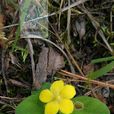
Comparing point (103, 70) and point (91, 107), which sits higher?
point (103, 70)

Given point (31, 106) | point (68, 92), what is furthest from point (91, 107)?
point (31, 106)

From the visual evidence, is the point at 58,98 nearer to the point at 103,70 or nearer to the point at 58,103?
the point at 58,103

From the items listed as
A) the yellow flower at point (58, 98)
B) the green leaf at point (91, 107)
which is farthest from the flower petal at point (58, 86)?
the green leaf at point (91, 107)

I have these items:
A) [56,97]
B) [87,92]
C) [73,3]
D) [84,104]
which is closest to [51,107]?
[56,97]

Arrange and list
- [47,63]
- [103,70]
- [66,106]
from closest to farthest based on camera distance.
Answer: [66,106] < [103,70] < [47,63]

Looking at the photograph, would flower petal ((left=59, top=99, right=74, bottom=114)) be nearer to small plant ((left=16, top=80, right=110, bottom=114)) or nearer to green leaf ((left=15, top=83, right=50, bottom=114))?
small plant ((left=16, top=80, right=110, bottom=114))

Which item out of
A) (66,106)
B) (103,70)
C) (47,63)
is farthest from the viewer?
(47,63)

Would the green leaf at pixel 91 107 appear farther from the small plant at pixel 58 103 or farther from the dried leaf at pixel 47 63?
the dried leaf at pixel 47 63

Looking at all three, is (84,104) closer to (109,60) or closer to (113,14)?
(109,60)
